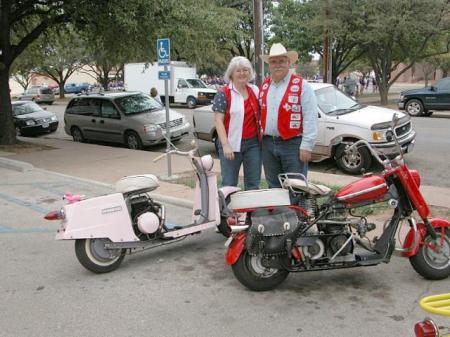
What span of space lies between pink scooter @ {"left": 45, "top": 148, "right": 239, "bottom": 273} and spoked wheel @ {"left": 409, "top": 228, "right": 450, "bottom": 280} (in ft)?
6.71

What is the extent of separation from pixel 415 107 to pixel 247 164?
15640mm

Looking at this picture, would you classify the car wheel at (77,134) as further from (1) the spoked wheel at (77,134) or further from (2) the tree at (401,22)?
(2) the tree at (401,22)

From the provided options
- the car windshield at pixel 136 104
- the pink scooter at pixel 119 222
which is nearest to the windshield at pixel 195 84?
the car windshield at pixel 136 104

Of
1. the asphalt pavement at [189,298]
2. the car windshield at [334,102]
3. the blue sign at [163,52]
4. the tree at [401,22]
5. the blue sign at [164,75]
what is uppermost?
the tree at [401,22]

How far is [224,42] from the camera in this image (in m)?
36.0

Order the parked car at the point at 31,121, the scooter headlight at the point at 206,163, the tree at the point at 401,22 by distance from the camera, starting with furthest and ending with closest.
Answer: the tree at the point at 401,22
the parked car at the point at 31,121
the scooter headlight at the point at 206,163

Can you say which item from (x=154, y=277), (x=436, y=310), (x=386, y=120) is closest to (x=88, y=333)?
(x=154, y=277)

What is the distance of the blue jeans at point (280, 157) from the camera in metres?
4.88

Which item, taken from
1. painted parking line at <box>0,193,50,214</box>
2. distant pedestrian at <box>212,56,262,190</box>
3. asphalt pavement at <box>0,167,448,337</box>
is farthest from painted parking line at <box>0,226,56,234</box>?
distant pedestrian at <box>212,56,262,190</box>

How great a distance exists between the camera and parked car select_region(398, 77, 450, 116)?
18.5 meters

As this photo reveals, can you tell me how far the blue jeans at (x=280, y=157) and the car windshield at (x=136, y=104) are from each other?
9.46 meters

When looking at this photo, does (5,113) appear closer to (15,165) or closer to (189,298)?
(15,165)

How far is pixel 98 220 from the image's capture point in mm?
4598

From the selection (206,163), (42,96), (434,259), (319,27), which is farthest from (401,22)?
(42,96)
